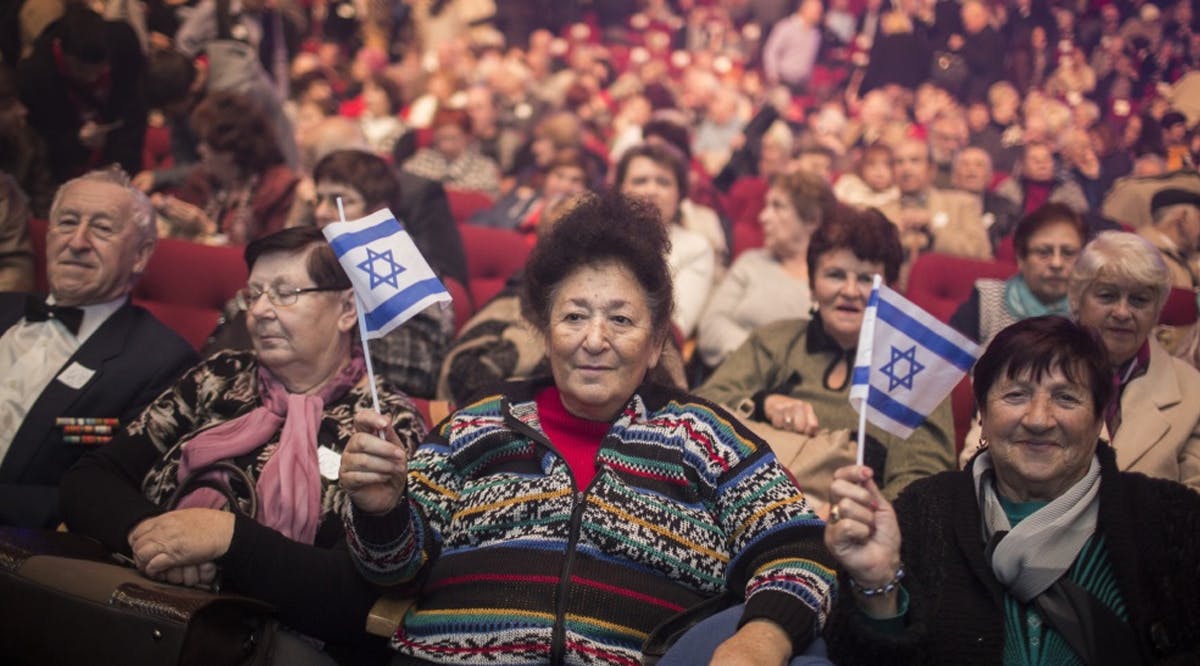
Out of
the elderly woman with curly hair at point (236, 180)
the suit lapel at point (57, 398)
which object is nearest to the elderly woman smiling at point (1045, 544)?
the suit lapel at point (57, 398)

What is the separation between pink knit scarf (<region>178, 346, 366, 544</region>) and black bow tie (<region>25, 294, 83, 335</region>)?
648 millimetres

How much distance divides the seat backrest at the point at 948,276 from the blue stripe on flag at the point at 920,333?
222cm

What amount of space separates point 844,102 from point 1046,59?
74.1 inches

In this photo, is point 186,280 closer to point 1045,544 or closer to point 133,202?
point 133,202

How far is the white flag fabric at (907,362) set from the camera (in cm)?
170

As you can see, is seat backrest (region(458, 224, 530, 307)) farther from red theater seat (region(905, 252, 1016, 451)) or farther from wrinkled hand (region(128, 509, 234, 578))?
wrinkled hand (region(128, 509, 234, 578))

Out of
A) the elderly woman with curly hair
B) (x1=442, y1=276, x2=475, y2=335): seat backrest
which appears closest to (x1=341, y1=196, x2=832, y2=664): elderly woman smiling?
(x1=442, y1=276, x2=475, y2=335): seat backrest

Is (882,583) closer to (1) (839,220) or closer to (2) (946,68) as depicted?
(1) (839,220)

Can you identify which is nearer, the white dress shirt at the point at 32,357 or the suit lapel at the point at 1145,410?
the suit lapel at the point at 1145,410

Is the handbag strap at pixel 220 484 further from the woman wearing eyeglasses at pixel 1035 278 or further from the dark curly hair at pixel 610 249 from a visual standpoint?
the woman wearing eyeglasses at pixel 1035 278

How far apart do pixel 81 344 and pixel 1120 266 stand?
2.54 metres

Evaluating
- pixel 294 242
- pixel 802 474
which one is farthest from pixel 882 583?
pixel 294 242

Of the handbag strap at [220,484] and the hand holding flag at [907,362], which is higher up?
the hand holding flag at [907,362]

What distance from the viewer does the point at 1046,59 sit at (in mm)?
6531
